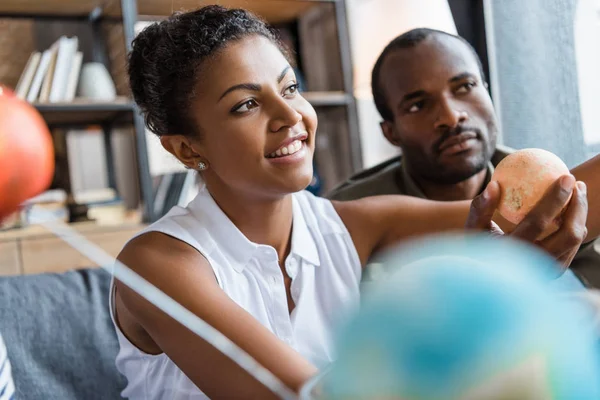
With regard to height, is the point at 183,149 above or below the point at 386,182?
above

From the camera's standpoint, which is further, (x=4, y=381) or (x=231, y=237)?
(x=231, y=237)

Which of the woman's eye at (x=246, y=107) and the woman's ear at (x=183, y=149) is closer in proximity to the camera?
the woman's eye at (x=246, y=107)

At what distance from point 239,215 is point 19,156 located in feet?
2.29

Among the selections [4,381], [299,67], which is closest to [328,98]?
[299,67]

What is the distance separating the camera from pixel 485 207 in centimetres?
95

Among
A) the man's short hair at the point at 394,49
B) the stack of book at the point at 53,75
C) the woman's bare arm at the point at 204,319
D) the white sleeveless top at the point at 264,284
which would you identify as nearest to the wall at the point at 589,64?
the man's short hair at the point at 394,49

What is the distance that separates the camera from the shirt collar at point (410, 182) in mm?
1572

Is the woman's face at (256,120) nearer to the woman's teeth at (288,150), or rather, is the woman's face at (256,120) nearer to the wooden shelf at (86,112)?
the woman's teeth at (288,150)

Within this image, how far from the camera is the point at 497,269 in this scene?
43 cm

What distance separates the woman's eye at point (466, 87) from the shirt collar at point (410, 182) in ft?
0.57

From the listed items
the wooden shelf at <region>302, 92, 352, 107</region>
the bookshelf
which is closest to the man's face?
the bookshelf

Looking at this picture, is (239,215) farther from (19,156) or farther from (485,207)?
(19,156)

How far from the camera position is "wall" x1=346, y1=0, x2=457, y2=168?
7.57 ft

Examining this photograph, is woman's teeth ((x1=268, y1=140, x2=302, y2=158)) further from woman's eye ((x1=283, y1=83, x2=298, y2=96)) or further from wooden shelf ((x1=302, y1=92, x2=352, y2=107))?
wooden shelf ((x1=302, y1=92, x2=352, y2=107))
